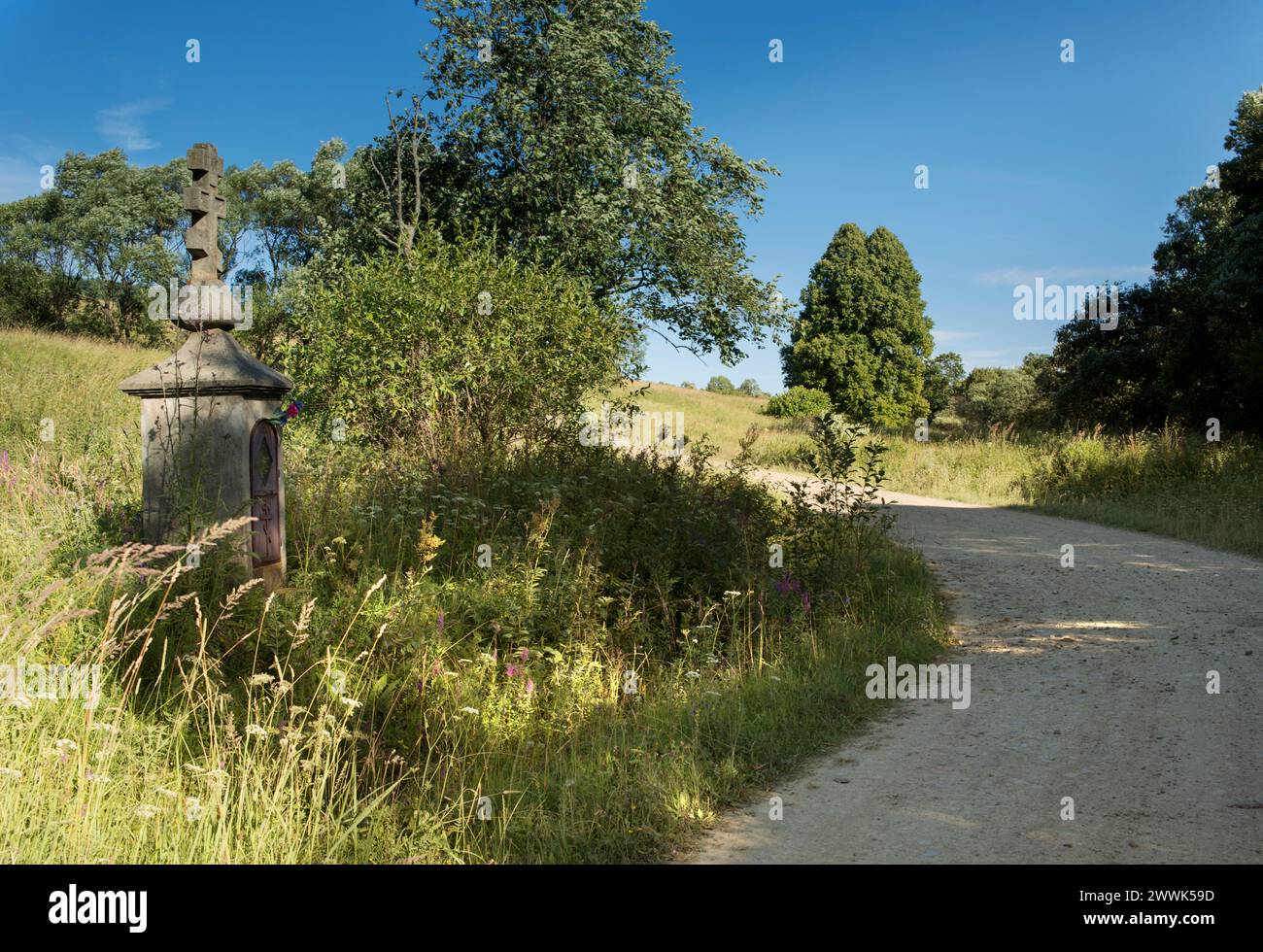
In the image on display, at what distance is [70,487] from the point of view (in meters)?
8.03

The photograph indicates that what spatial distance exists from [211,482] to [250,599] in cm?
94

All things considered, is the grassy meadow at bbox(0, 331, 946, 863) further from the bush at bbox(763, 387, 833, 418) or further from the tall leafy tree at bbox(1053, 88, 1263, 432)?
the bush at bbox(763, 387, 833, 418)

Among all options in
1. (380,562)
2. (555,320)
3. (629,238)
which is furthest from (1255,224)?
(380,562)

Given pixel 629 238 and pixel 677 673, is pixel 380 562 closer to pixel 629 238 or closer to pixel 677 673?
pixel 677 673

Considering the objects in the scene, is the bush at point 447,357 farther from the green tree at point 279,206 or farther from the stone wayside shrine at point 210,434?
the green tree at point 279,206

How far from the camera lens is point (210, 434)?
232 inches

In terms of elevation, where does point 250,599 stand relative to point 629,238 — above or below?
below

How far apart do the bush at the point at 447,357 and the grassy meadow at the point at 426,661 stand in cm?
93

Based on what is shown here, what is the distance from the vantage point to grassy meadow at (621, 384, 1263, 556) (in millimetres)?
12688

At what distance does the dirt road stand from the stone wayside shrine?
3923mm

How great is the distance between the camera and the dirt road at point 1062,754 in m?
3.50

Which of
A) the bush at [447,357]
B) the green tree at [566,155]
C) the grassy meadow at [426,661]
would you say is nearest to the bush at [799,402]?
the green tree at [566,155]

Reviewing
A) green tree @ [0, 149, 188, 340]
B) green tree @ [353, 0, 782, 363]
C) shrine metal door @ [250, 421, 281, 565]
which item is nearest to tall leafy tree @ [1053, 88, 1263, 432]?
green tree @ [353, 0, 782, 363]
